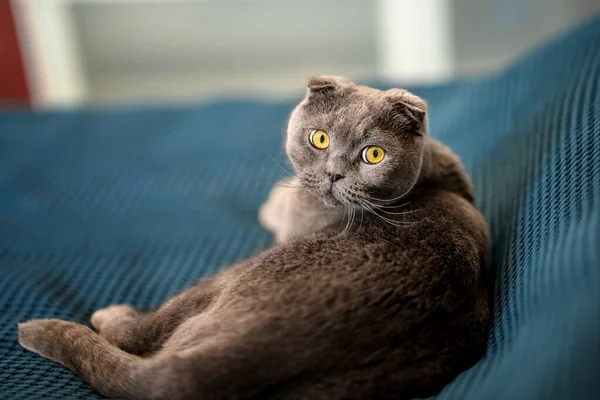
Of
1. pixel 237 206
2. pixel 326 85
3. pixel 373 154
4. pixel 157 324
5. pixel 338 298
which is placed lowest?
pixel 237 206

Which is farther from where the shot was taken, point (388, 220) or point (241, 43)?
point (241, 43)

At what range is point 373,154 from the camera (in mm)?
1089

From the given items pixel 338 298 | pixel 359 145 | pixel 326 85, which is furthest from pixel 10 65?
pixel 338 298

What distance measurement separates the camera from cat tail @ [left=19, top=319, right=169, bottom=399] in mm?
868

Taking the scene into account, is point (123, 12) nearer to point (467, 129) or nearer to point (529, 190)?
point (467, 129)

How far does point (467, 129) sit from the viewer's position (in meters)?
1.74

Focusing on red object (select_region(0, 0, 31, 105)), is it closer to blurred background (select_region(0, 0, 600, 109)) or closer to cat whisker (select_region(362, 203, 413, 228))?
blurred background (select_region(0, 0, 600, 109))

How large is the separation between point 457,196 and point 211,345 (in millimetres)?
608

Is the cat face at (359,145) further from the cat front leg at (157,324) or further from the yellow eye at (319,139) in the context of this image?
the cat front leg at (157,324)

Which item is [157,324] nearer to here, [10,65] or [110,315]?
[110,315]

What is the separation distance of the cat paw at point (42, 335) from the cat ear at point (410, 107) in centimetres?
70

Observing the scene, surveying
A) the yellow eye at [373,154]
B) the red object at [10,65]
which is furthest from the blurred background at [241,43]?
the yellow eye at [373,154]

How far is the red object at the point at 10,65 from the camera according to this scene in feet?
9.07

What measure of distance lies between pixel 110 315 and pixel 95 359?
0.75ft
